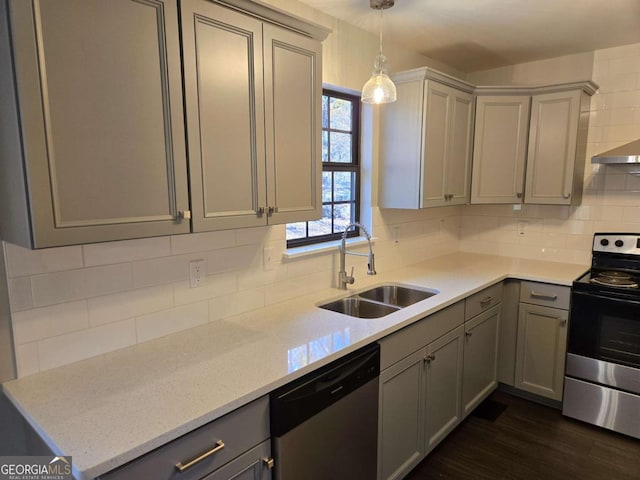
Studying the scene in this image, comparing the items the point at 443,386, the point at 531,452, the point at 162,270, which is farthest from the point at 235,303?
the point at 531,452

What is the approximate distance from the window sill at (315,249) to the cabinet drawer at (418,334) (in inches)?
27.6

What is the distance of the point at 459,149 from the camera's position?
3.03 m

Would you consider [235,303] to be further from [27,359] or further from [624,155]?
[624,155]

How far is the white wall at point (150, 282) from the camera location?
1.41 m

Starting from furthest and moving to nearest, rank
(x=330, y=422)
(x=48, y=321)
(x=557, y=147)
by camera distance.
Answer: (x=557, y=147), (x=330, y=422), (x=48, y=321)

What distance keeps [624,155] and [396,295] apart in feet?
5.50

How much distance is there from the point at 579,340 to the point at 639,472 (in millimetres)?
740

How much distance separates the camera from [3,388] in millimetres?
1328

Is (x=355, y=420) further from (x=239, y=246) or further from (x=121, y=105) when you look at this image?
(x=121, y=105)

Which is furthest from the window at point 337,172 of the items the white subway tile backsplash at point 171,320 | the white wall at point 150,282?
the white subway tile backsplash at point 171,320

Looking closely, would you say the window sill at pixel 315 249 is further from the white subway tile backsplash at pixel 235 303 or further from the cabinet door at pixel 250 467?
the cabinet door at pixel 250 467

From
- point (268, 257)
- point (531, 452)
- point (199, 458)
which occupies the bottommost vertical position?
point (531, 452)

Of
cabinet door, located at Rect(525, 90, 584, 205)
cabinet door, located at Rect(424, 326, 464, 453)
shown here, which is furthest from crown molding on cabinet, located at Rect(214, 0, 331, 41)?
cabinet door, located at Rect(525, 90, 584, 205)

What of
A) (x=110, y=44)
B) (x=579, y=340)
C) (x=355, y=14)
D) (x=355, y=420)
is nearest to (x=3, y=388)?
(x=110, y=44)
